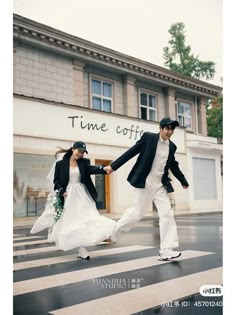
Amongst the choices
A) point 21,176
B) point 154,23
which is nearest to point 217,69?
point 154,23

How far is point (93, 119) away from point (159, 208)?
8.63ft

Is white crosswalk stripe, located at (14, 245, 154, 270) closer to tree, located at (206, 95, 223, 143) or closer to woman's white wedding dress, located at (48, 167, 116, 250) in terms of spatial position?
woman's white wedding dress, located at (48, 167, 116, 250)

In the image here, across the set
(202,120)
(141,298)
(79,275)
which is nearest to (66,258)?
(79,275)

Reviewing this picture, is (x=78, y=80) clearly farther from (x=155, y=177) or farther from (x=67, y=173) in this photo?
(x=155, y=177)

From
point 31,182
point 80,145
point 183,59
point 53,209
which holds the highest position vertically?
point 183,59

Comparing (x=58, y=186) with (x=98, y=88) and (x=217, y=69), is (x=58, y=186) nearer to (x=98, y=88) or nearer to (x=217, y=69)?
(x=217, y=69)

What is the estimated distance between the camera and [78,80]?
8.77m

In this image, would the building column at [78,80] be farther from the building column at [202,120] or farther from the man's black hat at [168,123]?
the man's black hat at [168,123]

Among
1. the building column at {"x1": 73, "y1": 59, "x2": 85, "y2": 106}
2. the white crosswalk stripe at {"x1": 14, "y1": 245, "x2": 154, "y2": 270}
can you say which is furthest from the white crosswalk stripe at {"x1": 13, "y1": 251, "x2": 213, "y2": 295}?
the building column at {"x1": 73, "y1": 59, "x2": 85, "y2": 106}

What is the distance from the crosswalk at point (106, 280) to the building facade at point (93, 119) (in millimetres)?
602

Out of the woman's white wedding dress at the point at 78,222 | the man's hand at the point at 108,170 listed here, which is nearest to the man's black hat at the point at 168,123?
the man's hand at the point at 108,170

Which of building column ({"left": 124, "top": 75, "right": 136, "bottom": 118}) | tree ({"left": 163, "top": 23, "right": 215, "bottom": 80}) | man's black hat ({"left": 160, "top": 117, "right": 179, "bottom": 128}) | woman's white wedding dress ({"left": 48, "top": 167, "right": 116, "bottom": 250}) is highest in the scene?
building column ({"left": 124, "top": 75, "right": 136, "bottom": 118})

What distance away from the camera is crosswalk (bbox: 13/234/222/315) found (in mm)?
2621

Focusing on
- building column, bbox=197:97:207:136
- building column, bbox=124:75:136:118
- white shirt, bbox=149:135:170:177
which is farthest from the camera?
building column, bbox=124:75:136:118
